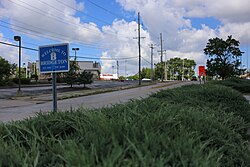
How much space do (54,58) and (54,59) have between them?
24 mm

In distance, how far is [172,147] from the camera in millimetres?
2570

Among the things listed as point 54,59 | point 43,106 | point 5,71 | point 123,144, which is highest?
point 5,71

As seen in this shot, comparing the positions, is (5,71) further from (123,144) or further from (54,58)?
(123,144)

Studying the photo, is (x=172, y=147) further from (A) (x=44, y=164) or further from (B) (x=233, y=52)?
(B) (x=233, y=52)

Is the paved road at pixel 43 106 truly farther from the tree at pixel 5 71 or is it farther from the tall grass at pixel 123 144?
the tree at pixel 5 71

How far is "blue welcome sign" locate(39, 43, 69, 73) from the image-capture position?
655 centimetres

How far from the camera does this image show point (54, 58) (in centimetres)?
667

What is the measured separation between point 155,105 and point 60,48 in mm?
2782

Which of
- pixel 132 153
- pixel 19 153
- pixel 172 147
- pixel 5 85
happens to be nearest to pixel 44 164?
pixel 19 153

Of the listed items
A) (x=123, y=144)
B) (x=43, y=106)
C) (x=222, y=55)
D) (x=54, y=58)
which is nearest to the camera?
(x=123, y=144)

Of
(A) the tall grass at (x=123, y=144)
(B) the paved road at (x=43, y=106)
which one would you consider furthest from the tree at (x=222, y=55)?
(A) the tall grass at (x=123, y=144)

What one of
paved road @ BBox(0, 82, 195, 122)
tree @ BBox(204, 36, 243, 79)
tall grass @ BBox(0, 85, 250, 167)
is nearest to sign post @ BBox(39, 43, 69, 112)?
paved road @ BBox(0, 82, 195, 122)

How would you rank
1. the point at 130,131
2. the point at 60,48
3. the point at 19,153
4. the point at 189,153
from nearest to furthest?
the point at 189,153 < the point at 19,153 < the point at 130,131 < the point at 60,48


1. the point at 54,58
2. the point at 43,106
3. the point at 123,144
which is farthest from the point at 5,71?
the point at 123,144
